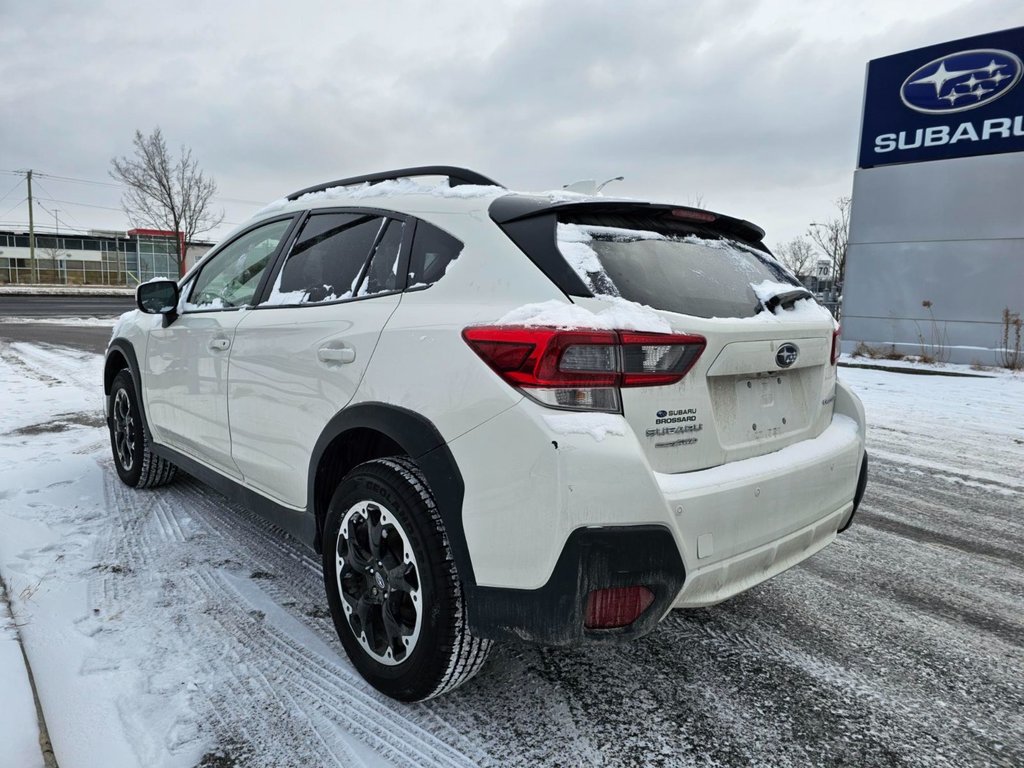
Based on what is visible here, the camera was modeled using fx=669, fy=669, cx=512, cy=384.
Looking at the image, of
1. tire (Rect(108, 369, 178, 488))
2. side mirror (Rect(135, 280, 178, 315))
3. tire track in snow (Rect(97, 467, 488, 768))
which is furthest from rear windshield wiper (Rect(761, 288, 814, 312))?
tire (Rect(108, 369, 178, 488))

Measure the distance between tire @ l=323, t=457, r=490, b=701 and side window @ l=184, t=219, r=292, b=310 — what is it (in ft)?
4.74

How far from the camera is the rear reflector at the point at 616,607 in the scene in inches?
71.7

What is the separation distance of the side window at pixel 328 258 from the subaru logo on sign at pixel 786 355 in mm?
1525

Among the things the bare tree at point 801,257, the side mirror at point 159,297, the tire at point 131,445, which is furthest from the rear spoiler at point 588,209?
the bare tree at point 801,257

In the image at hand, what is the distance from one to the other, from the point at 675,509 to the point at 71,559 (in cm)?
302

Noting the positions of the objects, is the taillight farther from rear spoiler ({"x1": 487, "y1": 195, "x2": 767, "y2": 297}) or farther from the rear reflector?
the rear reflector

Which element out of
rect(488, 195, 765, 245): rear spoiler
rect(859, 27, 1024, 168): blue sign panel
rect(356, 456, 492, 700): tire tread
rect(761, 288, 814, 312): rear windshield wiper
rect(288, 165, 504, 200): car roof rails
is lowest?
rect(356, 456, 492, 700): tire tread

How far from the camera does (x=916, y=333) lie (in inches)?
568

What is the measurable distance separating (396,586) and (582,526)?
731 millimetres

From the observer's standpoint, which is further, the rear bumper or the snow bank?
the snow bank

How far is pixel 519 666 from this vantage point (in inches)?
96.4

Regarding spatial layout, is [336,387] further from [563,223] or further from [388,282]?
[563,223]

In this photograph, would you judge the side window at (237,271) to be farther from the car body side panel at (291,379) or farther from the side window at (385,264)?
the side window at (385,264)

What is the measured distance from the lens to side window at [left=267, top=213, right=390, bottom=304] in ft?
8.70
